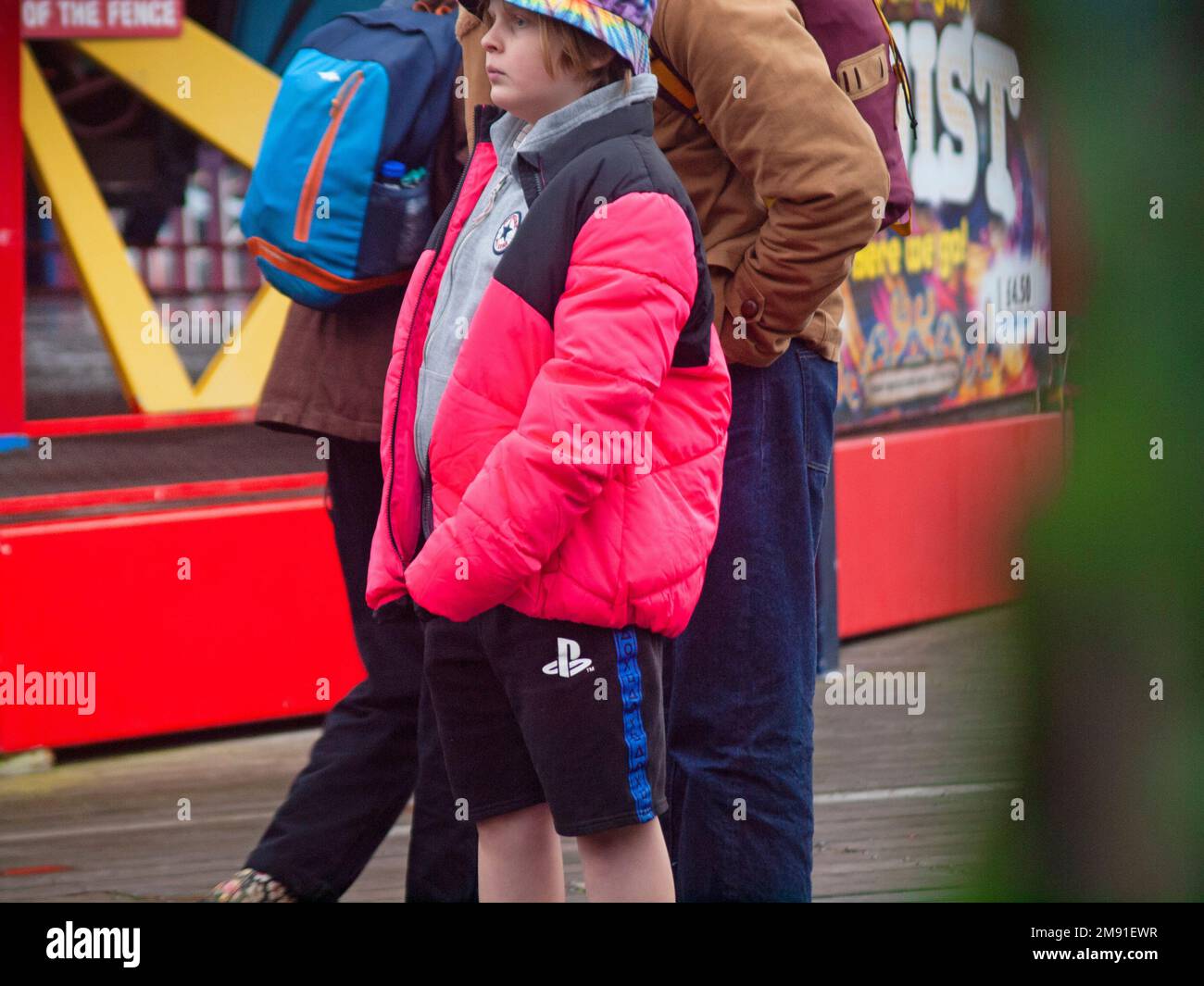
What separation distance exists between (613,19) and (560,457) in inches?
21.8

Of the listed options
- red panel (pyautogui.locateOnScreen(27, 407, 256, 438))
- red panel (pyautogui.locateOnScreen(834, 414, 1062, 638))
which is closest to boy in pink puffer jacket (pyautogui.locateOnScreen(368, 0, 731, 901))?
red panel (pyautogui.locateOnScreen(27, 407, 256, 438))

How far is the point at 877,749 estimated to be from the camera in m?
4.39

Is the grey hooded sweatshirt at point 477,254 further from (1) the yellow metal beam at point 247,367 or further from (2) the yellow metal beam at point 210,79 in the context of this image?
(2) the yellow metal beam at point 210,79

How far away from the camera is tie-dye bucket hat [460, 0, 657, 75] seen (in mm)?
1963

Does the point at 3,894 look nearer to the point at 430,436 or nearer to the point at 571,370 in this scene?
the point at 430,436

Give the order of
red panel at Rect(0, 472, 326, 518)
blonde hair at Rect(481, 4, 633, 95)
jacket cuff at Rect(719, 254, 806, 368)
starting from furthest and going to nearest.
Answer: red panel at Rect(0, 472, 326, 518), jacket cuff at Rect(719, 254, 806, 368), blonde hair at Rect(481, 4, 633, 95)

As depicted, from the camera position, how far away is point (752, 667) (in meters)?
2.36

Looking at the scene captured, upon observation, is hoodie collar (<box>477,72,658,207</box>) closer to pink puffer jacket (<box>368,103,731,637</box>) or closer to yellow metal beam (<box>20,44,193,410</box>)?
pink puffer jacket (<box>368,103,731,637</box>)

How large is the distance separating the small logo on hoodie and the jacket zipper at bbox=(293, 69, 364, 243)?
21.0 inches

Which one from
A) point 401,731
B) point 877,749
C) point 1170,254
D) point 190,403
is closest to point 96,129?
point 190,403

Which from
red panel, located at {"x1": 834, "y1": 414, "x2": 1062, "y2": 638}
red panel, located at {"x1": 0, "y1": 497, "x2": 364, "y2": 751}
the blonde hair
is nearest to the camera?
the blonde hair

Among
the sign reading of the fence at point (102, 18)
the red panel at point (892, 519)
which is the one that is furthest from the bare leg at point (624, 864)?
the sign reading of the fence at point (102, 18)

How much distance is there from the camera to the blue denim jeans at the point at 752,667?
2354mm

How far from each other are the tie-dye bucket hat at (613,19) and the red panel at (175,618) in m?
2.54
